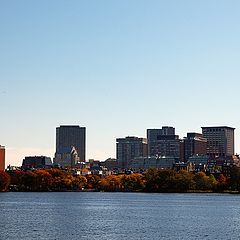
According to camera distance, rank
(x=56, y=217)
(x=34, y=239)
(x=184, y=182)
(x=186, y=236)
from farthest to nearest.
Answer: (x=184, y=182) → (x=56, y=217) → (x=186, y=236) → (x=34, y=239)

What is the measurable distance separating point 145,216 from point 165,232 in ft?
71.2

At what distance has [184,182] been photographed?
184750 mm

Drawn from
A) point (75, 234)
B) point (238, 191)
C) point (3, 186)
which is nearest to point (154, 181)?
point (238, 191)

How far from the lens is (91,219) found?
83438 millimetres

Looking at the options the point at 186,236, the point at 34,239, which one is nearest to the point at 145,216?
the point at 186,236

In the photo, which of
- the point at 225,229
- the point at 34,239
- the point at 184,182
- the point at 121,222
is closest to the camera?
the point at 34,239

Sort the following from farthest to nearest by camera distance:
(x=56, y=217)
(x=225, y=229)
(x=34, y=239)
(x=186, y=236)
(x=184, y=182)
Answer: (x=184, y=182) → (x=56, y=217) → (x=225, y=229) → (x=186, y=236) → (x=34, y=239)

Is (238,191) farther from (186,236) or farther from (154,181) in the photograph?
(186,236)

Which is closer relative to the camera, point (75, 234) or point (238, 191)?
point (75, 234)

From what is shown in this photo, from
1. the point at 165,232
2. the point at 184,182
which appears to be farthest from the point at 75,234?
the point at 184,182

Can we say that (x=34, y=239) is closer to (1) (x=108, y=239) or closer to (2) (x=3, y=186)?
(1) (x=108, y=239)

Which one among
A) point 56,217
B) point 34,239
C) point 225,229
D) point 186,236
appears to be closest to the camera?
point 34,239

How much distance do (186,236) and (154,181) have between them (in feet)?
409

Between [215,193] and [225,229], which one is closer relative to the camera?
[225,229]
